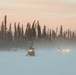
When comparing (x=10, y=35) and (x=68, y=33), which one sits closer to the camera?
(x=10, y=35)

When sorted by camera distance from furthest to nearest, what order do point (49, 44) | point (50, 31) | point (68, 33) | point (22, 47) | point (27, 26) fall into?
point (68, 33) → point (50, 31) → point (49, 44) → point (27, 26) → point (22, 47)

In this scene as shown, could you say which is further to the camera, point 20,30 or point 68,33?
point 68,33

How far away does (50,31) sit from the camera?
15275 centimetres

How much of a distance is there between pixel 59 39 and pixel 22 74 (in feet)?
441

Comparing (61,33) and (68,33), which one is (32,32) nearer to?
(61,33)

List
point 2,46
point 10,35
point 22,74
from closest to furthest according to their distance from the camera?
point 22,74 → point 2,46 → point 10,35

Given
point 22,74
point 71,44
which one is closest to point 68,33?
point 71,44

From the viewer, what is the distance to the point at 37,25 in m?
128

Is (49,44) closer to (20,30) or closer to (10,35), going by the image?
(20,30)

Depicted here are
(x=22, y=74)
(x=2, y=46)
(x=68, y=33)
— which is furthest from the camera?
(x=68, y=33)

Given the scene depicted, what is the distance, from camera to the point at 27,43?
326 feet

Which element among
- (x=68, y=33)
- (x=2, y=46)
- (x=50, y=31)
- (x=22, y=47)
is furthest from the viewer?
(x=68, y=33)

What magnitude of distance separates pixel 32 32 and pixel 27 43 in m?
20.1

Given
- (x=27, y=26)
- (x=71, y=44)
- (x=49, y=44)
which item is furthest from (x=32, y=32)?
(x=71, y=44)
